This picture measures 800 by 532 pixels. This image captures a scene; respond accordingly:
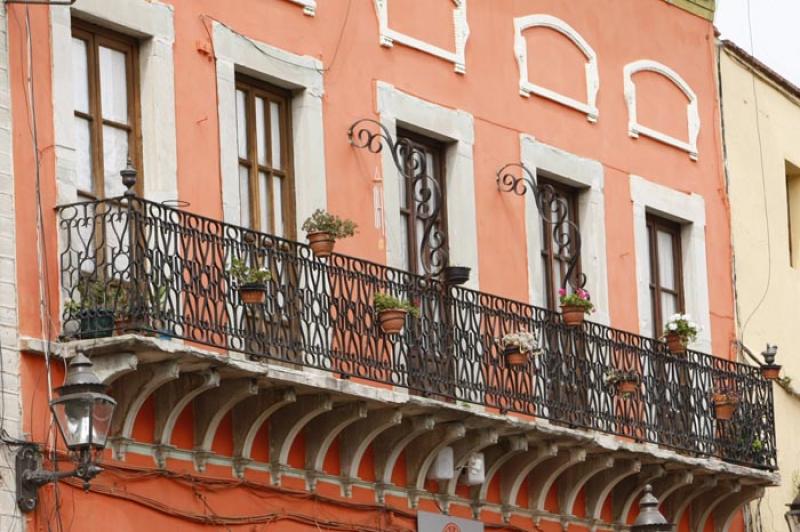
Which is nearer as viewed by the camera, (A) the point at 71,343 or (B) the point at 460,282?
(A) the point at 71,343

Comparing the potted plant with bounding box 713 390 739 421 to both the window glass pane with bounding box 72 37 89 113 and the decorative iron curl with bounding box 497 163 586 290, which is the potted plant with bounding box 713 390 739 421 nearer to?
the decorative iron curl with bounding box 497 163 586 290

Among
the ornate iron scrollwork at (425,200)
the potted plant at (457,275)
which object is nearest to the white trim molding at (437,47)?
the ornate iron scrollwork at (425,200)

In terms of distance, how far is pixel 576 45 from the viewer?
24.9m

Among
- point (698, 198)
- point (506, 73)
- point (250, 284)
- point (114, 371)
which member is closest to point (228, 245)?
point (250, 284)

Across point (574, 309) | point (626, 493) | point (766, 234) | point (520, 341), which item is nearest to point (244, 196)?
point (520, 341)

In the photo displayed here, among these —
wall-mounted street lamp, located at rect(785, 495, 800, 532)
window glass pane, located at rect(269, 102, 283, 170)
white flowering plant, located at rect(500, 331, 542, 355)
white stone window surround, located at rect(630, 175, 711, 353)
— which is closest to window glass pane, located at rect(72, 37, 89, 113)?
window glass pane, located at rect(269, 102, 283, 170)

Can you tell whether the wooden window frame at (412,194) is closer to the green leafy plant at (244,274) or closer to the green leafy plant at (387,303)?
the green leafy plant at (387,303)

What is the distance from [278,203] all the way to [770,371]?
6461 mm

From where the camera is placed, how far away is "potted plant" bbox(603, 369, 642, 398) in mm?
23312

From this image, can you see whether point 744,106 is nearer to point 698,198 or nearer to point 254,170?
point 698,198

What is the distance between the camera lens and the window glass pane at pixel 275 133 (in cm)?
2131

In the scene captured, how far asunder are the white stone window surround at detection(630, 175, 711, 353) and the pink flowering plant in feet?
5.95

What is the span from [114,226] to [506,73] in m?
5.92

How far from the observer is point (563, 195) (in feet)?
80.9
